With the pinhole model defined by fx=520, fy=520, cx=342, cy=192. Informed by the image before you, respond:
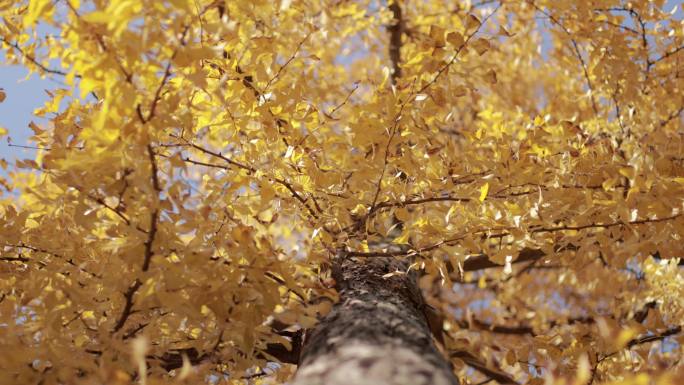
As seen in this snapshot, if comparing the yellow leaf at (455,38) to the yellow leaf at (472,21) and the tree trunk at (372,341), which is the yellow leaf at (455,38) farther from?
the tree trunk at (372,341)

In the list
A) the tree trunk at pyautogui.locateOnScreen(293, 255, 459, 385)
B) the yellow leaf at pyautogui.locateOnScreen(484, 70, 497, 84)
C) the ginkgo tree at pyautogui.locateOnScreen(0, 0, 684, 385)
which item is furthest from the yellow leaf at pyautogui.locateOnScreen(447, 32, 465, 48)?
the tree trunk at pyautogui.locateOnScreen(293, 255, 459, 385)

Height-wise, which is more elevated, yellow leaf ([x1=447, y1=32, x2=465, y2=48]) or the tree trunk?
yellow leaf ([x1=447, y1=32, x2=465, y2=48])

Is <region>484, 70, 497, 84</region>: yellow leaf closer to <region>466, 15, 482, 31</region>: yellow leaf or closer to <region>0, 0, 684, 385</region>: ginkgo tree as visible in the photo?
<region>0, 0, 684, 385</region>: ginkgo tree

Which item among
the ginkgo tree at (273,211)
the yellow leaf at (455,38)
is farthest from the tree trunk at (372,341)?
the yellow leaf at (455,38)

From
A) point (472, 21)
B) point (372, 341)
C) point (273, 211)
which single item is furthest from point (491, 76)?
point (372, 341)

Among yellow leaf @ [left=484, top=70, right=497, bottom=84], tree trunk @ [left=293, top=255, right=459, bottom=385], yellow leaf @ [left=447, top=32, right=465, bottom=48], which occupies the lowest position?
tree trunk @ [left=293, top=255, right=459, bottom=385]

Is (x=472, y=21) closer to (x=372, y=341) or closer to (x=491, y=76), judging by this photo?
(x=491, y=76)

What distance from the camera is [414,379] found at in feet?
3.98

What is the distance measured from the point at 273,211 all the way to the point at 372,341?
831 millimetres

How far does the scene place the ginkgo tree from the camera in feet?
4.12

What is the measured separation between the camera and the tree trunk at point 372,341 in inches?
48.9

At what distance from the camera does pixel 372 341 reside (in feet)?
4.66

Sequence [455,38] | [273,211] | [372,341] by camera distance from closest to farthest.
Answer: [372,341] → [455,38] → [273,211]

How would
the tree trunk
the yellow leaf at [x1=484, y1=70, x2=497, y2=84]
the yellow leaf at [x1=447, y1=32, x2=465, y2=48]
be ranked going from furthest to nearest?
the yellow leaf at [x1=484, y1=70, x2=497, y2=84] → the yellow leaf at [x1=447, y1=32, x2=465, y2=48] → the tree trunk
